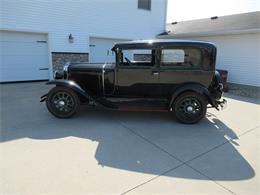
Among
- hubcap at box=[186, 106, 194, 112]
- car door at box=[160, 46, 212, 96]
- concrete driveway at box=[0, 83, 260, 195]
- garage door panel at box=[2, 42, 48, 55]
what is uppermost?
garage door panel at box=[2, 42, 48, 55]

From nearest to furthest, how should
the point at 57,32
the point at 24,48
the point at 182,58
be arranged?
the point at 182,58 → the point at 24,48 → the point at 57,32

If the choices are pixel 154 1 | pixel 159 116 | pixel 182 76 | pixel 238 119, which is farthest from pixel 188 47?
pixel 154 1

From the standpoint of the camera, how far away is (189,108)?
4219mm

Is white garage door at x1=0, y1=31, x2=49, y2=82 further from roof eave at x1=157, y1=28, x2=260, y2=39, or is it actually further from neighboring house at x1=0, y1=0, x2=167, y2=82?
roof eave at x1=157, y1=28, x2=260, y2=39

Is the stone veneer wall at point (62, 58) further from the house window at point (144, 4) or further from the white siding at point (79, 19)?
the house window at point (144, 4)

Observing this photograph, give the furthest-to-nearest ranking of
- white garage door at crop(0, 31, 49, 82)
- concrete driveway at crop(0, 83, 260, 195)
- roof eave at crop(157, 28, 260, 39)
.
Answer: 1. roof eave at crop(157, 28, 260, 39)
2. white garage door at crop(0, 31, 49, 82)
3. concrete driveway at crop(0, 83, 260, 195)

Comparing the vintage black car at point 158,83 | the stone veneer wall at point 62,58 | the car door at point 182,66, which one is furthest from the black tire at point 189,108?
the stone veneer wall at point 62,58

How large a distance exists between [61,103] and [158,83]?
221 cm

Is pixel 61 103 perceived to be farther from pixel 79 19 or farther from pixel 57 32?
pixel 79 19

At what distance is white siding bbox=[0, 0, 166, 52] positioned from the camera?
8.00 meters

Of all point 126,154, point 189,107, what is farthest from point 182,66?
point 126,154

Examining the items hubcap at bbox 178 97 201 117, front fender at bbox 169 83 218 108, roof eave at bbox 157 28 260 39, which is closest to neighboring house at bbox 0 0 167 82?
roof eave at bbox 157 28 260 39

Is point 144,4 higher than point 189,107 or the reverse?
higher

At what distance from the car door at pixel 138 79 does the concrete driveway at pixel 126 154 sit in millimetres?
588
